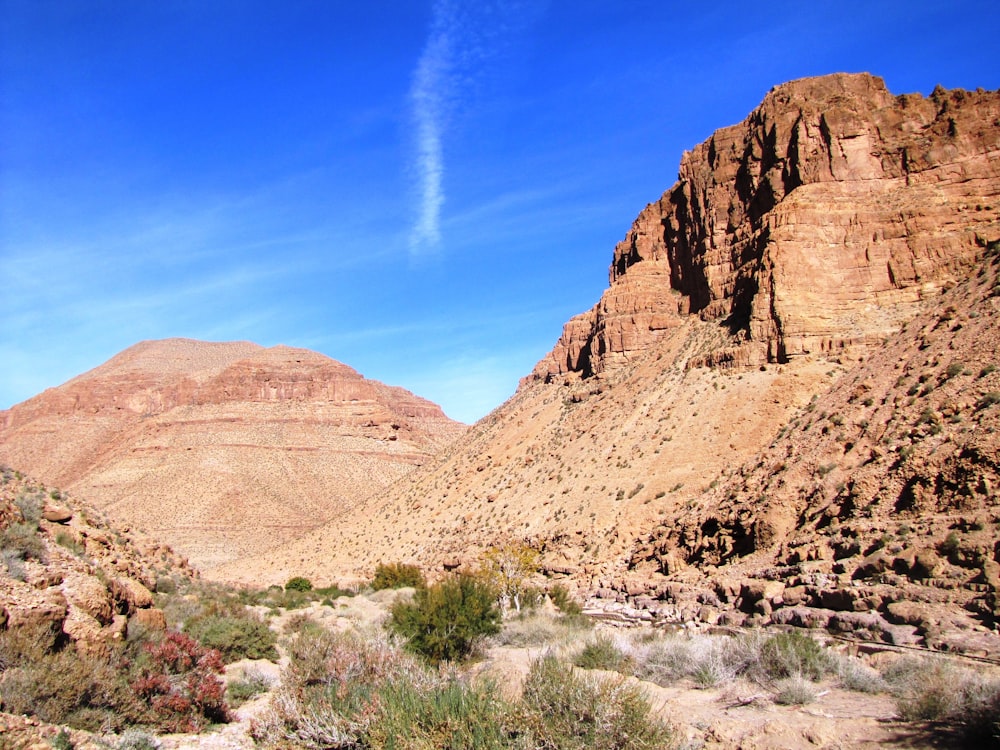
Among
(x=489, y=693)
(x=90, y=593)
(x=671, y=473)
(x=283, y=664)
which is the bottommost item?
(x=283, y=664)

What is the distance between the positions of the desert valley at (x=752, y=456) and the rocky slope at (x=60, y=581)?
0.06 meters

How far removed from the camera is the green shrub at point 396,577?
31403 millimetres

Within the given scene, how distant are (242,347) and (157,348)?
16.3 metres

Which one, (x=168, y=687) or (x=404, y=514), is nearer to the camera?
(x=168, y=687)

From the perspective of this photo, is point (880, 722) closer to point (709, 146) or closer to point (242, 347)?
point (709, 146)

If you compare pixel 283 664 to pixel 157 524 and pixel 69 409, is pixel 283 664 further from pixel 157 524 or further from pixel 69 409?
pixel 69 409

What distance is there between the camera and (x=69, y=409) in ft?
380

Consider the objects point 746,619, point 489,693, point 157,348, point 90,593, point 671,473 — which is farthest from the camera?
point 157,348

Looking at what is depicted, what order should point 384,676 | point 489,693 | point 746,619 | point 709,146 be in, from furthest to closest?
point 709,146 < point 746,619 < point 384,676 < point 489,693

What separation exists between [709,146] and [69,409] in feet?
361

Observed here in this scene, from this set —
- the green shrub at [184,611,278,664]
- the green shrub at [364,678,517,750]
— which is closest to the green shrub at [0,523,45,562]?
the green shrub at [184,611,278,664]

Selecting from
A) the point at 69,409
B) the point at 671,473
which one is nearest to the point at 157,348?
the point at 69,409

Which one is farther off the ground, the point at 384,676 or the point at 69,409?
the point at 69,409

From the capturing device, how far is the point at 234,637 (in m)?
14.3
